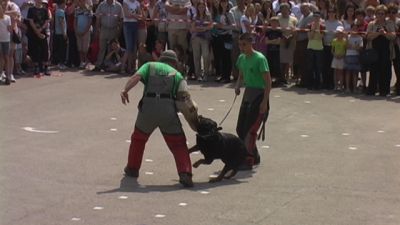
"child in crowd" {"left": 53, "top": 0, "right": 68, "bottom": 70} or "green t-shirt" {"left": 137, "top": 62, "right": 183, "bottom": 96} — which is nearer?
"green t-shirt" {"left": 137, "top": 62, "right": 183, "bottom": 96}

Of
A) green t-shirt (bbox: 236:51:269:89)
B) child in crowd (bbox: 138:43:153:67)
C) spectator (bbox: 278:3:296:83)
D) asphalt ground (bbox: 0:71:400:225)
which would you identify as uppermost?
green t-shirt (bbox: 236:51:269:89)

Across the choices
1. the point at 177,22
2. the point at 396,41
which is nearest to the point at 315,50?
the point at 396,41

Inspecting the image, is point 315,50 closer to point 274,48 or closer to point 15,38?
point 274,48

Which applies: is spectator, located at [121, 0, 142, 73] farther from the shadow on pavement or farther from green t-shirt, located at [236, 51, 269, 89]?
the shadow on pavement

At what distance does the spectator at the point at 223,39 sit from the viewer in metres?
18.8

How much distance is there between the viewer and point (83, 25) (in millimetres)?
20141

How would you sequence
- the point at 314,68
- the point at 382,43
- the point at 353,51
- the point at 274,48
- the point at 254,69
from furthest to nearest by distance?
the point at 274,48
the point at 314,68
the point at 353,51
the point at 382,43
the point at 254,69

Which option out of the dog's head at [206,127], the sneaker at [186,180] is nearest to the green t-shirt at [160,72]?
the dog's head at [206,127]

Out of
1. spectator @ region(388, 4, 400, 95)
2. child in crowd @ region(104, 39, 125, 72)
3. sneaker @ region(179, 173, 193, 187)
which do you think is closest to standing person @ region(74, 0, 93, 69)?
child in crowd @ region(104, 39, 125, 72)

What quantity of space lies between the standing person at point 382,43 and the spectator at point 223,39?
9.33 ft

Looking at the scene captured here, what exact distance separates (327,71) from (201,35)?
2608 mm

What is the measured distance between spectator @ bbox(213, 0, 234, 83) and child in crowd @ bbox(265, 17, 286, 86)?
774 millimetres

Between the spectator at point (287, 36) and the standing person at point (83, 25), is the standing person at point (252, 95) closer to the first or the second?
the spectator at point (287, 36)

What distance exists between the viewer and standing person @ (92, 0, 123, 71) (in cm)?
1984
